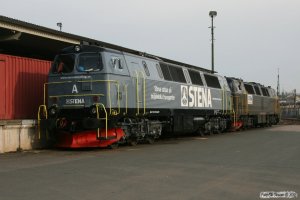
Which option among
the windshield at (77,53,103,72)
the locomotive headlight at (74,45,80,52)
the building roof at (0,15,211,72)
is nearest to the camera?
the windshield at (77,53,103,72)

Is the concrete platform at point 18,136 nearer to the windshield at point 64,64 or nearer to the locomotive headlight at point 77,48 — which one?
the windshield at point 64,64

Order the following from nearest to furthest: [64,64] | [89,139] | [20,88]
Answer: [89,139]
[64,64]
[20,88]

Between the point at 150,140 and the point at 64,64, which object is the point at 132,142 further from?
the point at 64,64

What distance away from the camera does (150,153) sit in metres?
14.6

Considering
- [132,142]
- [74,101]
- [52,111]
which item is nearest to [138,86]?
[132,142]

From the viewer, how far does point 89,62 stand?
52.3 ft

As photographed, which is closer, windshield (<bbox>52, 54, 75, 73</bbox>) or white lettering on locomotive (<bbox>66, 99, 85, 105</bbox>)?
white lettering on locomotive (<bbox>66, 99, 85, 105</bbox>)

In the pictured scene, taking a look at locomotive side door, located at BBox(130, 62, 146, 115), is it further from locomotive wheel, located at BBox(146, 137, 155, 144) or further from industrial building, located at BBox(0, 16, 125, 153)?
industrial building, located at BBox(0, 16, 125, 153)

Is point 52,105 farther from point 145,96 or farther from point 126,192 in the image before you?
point 126,192

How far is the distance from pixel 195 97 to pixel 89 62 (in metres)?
8.33

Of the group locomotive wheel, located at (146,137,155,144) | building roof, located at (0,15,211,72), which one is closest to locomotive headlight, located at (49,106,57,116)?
building roof, located at (0,15,211,72)

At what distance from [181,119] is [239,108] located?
10692mm

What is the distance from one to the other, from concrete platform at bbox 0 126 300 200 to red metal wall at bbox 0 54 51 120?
2176 millimetres

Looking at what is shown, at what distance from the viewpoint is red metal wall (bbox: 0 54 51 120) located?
15.9 meters
